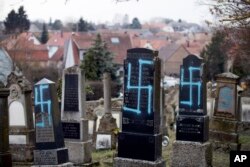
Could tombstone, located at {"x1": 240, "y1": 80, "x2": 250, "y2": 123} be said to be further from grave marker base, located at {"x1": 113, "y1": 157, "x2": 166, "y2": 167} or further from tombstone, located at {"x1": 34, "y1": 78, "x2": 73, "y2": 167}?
tombstone, located at {"x1": 34, "y1": 78, "x2": 73, "y2": 167}

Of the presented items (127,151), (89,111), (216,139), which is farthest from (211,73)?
(127,151)

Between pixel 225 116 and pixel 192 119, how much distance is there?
2.63 meters

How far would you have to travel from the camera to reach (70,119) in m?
13.1

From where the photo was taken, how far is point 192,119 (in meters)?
11.8

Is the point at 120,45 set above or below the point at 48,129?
above

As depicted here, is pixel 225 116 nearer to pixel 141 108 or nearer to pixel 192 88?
pixel 192 88

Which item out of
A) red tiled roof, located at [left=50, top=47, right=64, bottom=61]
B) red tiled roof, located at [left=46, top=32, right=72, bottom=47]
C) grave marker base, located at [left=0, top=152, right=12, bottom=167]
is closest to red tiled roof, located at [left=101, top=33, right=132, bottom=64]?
red tiled roof, located at [left=50, top=47, right=64, bottom=61]

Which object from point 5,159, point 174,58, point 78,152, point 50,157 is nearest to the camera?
point 50,157

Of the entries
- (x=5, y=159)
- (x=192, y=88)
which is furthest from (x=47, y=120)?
(x=192, y=88)

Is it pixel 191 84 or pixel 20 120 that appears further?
pixel 20 120

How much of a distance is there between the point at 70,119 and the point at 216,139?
392 cm

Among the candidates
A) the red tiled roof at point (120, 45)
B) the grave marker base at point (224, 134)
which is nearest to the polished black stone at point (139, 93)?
the grave marker base at point (224, 134)

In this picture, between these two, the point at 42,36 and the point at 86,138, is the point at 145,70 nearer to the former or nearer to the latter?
the point at 86,138

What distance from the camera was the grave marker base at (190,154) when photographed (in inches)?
452
